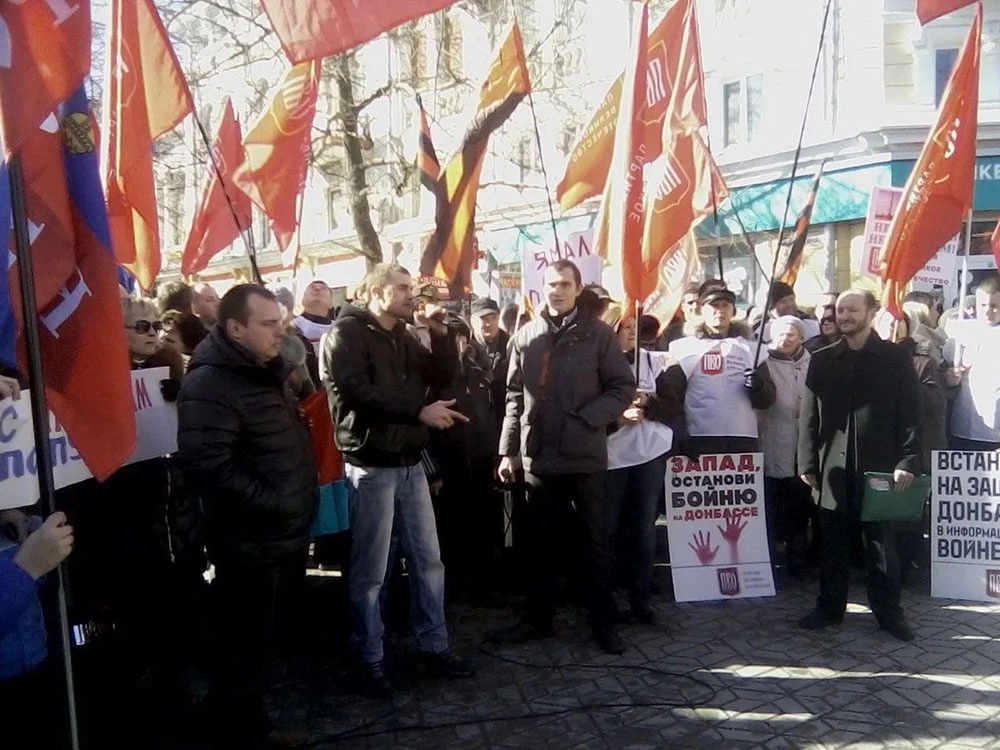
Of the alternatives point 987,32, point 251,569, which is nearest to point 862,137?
point 987,32

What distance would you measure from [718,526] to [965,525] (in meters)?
1.57

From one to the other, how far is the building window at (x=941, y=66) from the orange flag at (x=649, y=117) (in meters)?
12.0

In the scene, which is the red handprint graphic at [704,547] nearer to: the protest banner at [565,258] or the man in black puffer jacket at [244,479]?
the protest banner at [565,258]

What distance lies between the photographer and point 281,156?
299 inches

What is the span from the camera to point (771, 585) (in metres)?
6.67

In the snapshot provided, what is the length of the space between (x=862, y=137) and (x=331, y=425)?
16.1 meters

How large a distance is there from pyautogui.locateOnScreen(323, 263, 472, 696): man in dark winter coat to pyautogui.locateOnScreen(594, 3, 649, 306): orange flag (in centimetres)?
147

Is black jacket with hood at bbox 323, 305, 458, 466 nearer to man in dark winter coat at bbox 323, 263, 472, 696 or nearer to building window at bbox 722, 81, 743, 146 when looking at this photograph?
man in dark winter coat at bbox 323, 263, 472, 696

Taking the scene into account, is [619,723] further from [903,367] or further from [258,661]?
[903,367]

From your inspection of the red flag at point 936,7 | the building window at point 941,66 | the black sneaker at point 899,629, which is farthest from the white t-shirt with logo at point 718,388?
the building window at point 941,66

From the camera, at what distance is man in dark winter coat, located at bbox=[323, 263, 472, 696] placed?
503cm

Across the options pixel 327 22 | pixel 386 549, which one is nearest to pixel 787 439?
pixel 386 549

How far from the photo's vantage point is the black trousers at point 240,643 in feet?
14.0

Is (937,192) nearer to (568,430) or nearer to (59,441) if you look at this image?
(568,430)
